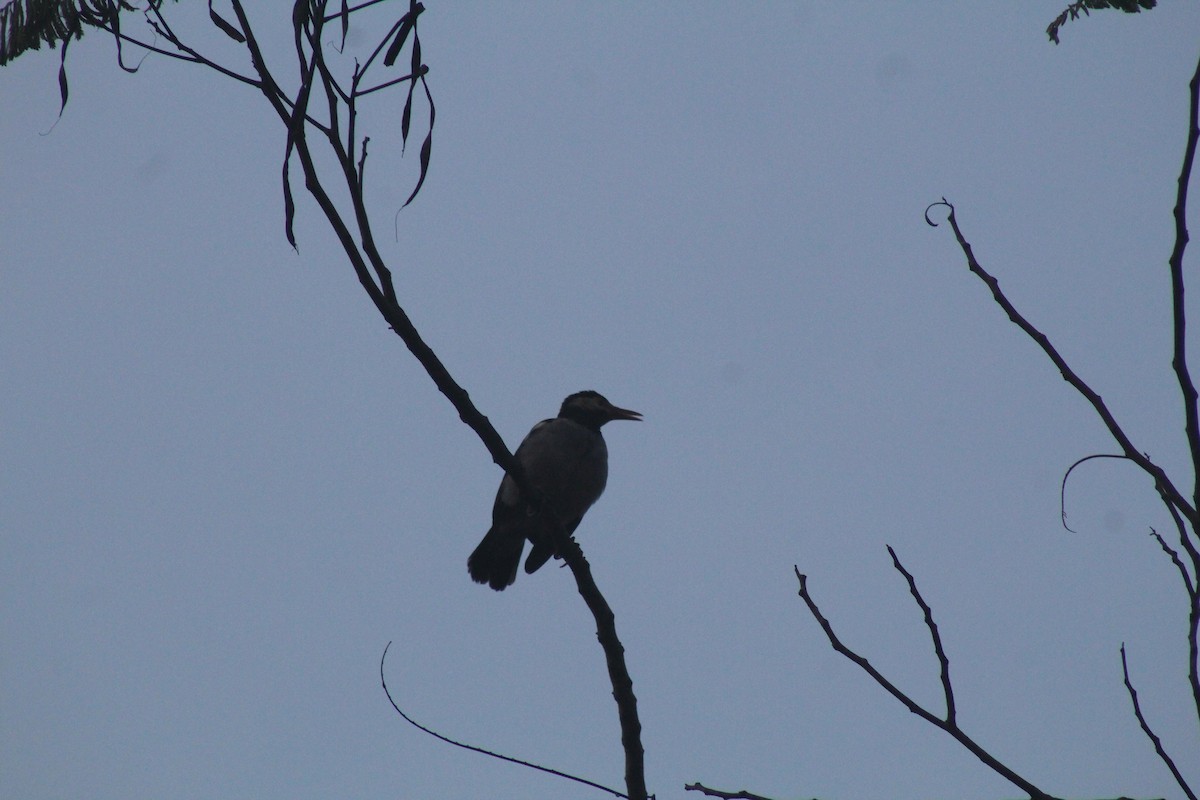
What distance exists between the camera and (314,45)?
2.77m

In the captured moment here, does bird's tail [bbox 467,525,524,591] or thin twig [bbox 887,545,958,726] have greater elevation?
bird's tail [bbox 467,525,524,591]

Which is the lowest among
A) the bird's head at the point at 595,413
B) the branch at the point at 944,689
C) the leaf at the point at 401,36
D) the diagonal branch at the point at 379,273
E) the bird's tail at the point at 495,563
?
the branch at the point at 944,689

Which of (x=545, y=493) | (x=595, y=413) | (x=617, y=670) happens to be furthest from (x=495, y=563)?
(x=617, y=670)

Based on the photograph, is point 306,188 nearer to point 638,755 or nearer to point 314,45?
point 314,45

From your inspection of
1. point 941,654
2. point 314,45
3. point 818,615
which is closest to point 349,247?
point 314,45

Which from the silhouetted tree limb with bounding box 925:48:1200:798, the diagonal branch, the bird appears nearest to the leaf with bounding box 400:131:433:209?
the diagonal branch

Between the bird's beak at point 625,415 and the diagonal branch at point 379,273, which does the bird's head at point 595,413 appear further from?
the diagonal branch at point 379,273

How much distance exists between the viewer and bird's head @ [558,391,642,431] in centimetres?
887

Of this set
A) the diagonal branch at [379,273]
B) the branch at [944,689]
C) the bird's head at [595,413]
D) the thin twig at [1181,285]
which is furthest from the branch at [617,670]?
the bird's head at [595,413]

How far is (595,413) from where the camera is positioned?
29.2 feet

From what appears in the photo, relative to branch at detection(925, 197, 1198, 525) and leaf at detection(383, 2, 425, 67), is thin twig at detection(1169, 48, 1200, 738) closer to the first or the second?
branch at detection(925, 197, 1198, 525)

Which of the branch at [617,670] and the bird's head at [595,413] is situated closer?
the branch at [617,670]

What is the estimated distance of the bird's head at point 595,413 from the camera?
8867 mm

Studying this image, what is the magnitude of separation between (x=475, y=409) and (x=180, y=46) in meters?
1.28
